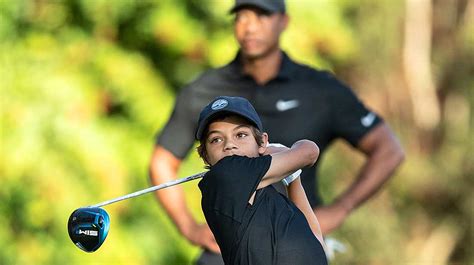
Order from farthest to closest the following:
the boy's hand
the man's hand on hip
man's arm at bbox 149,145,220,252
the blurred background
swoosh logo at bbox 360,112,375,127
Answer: the blurred background
man's arm at bbox 149,145,220,252
swoosh logo at bbox 360,112,375,127
the man's hand on hip
the boy's hand

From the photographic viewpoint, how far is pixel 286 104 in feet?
24.0

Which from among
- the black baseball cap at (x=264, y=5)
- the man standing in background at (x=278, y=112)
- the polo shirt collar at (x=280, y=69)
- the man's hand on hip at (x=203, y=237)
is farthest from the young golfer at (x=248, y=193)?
the black baseball cap at (x=264, y=5)

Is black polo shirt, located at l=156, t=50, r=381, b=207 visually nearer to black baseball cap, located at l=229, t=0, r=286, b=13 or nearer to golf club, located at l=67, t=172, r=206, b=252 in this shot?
black baseball cap, located at l=229, t=0, r=286, b=13

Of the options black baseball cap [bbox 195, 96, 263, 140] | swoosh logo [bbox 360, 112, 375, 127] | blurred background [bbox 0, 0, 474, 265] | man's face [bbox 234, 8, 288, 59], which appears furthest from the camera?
blurred background [bbox 0, 0, 474, 265]

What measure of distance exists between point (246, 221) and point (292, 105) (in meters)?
2.83

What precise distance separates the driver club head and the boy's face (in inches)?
15.7

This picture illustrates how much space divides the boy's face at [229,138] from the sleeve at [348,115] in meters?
2.78

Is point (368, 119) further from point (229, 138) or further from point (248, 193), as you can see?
point (248, 193)

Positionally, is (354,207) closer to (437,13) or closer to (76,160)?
(76,160)

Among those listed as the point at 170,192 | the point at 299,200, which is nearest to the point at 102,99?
the point at 170,192

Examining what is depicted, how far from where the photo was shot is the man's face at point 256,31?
7402 mm

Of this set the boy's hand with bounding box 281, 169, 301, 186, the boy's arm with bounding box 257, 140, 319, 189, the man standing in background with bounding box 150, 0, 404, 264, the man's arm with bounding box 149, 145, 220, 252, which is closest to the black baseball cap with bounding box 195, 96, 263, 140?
the boy's arm with bounding box 257, 140, 319, 189

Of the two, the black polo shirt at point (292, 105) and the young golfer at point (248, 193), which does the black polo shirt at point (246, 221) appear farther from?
the black polo shirt at point (292, 105)

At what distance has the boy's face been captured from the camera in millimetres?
4664
